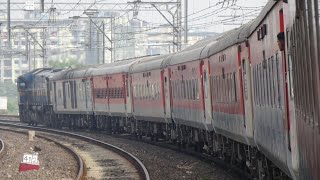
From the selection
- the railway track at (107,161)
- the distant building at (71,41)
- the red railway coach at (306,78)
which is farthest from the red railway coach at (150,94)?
the red railway coach at (306,78)

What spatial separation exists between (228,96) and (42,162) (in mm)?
8982

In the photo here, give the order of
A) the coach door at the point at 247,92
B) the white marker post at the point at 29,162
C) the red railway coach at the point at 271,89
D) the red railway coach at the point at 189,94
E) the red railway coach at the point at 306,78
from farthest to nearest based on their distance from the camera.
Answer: the red railway coach at the point at 189,94 → the white marker post at the point at 29,162 → the coach door at the point at 247,92 → the red railway coach at the point at 271,89 → the red railway coach at the point at 306,78

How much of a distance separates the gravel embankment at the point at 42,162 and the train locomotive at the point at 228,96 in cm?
377

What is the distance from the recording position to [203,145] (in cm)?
2523

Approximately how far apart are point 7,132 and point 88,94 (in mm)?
4980

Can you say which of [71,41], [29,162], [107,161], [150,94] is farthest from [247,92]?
[71,41]

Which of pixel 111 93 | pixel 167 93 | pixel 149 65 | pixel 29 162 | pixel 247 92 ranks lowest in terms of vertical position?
pixel 29 162

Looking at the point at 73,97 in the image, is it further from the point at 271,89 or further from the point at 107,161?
the point at 271,89

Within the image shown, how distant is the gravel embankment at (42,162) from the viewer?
20.0 m

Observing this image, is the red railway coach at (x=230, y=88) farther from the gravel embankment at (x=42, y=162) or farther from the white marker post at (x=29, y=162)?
the white marker post at (x=29, y=162)

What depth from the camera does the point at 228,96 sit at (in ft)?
→ 57.1

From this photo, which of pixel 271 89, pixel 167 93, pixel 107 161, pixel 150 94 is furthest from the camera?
pixel 150 94

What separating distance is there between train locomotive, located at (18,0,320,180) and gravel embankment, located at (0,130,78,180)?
12.4 ft

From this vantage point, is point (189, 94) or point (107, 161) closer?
point (107, 161)
